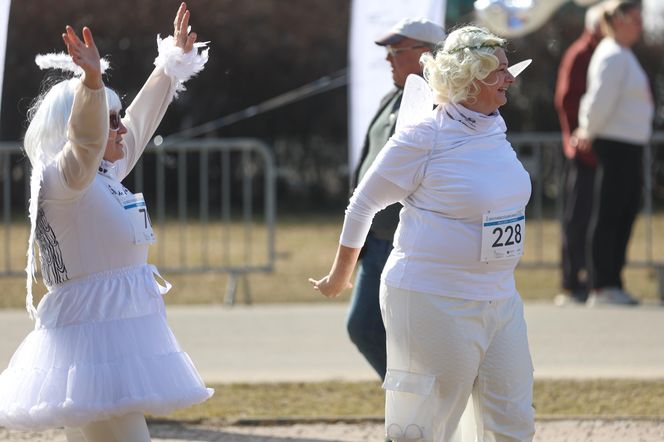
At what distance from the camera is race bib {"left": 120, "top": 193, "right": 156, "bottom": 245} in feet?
14.4

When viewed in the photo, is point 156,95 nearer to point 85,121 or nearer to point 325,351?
point 85,121

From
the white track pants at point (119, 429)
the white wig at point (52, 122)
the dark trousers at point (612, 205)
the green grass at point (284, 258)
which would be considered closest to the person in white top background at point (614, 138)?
the dark trousers at point (612, 205)

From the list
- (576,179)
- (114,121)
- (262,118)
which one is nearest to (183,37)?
(114,121)

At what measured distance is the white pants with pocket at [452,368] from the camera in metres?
4.45

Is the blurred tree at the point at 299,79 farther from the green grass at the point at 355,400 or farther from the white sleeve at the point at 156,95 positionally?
the white sleeve at the point at 156,95

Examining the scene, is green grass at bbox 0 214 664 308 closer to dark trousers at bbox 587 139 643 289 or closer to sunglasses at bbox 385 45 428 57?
dark trousers at bbox 587 139 643 289

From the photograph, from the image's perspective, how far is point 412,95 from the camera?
479 cm

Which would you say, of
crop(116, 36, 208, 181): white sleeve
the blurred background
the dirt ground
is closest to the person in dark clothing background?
the blurred background

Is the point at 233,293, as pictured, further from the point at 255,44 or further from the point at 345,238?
the point at 255,44

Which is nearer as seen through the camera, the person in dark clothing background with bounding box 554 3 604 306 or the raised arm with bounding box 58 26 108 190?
the raised arm with bounding box 58 26 108 190

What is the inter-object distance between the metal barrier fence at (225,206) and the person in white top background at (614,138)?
22.1 inches

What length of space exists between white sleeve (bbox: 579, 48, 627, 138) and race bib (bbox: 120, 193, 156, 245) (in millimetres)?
5721

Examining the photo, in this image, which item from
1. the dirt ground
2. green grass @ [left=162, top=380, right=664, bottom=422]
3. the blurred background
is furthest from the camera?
the blurred background

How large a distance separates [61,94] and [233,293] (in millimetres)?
5887
